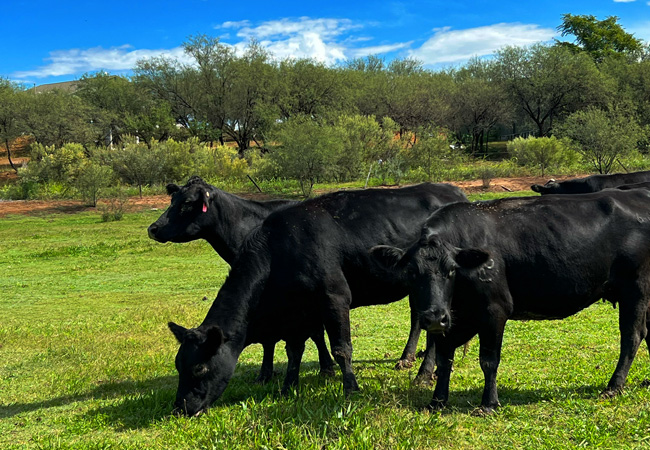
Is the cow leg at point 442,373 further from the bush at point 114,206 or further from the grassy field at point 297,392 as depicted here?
the bush at point 114,206

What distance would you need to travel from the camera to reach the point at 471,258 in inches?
234

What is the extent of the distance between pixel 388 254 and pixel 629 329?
9.69ft

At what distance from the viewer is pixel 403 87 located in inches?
2653

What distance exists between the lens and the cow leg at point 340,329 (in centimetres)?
691

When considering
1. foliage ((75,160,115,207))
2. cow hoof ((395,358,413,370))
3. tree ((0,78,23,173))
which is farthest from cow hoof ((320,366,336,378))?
tree ((0,78,23,173))

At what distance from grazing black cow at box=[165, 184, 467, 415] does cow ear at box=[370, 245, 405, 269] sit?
3.07ft

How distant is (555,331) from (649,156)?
46.8 m

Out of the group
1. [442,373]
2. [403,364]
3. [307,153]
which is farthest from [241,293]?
[307,153]

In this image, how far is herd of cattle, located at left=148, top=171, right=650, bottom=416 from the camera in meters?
6.15

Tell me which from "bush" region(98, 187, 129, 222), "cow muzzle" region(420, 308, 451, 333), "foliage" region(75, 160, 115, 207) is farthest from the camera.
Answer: "foliage" region(75, 160, 115, 207)

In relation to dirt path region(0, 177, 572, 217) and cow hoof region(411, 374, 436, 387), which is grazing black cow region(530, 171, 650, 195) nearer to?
cow hoof region(411, 374, 436, 387)

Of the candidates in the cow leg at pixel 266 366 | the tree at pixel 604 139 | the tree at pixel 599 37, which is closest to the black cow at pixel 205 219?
the cow leg at pixel 266 366

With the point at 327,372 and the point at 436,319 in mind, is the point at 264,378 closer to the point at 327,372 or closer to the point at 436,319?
the point at 327,372

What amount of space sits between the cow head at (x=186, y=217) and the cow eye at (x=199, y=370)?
3.29 meters
